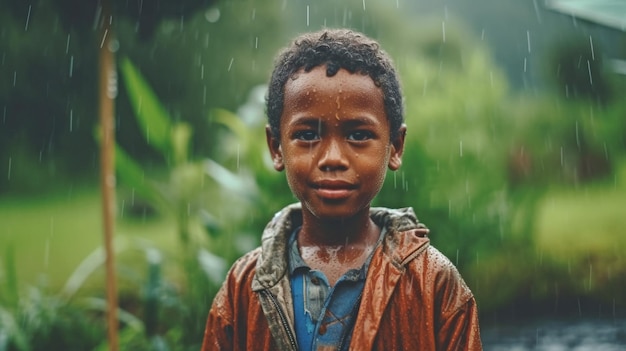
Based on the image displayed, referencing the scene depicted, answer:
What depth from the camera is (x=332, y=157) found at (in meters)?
1.72

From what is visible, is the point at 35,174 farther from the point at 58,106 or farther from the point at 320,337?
the point at 320,337

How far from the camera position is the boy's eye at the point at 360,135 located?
1.76 meters

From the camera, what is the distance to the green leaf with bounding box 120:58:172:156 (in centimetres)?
366

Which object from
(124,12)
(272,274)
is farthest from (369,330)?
(124,12)

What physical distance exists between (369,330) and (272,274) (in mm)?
306

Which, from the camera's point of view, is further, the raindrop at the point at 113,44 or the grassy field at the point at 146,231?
the grassy field at the point at 146,231

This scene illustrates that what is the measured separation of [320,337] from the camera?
1796mm

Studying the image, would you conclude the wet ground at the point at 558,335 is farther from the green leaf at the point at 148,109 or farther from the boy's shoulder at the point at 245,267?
the boy's shoulder at the point at 245,267

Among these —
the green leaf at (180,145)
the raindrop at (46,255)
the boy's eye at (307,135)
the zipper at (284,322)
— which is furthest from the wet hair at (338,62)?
the raindrop at (46,255)

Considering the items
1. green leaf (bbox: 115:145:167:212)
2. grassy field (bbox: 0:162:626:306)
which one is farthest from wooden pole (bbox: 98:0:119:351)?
grassy field (bbox: 0:162:626:306)

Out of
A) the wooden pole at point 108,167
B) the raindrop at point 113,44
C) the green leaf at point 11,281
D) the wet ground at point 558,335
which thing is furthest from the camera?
the wet ground at point 558,335

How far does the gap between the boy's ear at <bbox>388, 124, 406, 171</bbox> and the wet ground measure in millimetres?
2910

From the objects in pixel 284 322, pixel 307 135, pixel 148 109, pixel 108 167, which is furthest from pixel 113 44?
pixel 284 322

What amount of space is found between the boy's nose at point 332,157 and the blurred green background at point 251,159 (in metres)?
1.80
